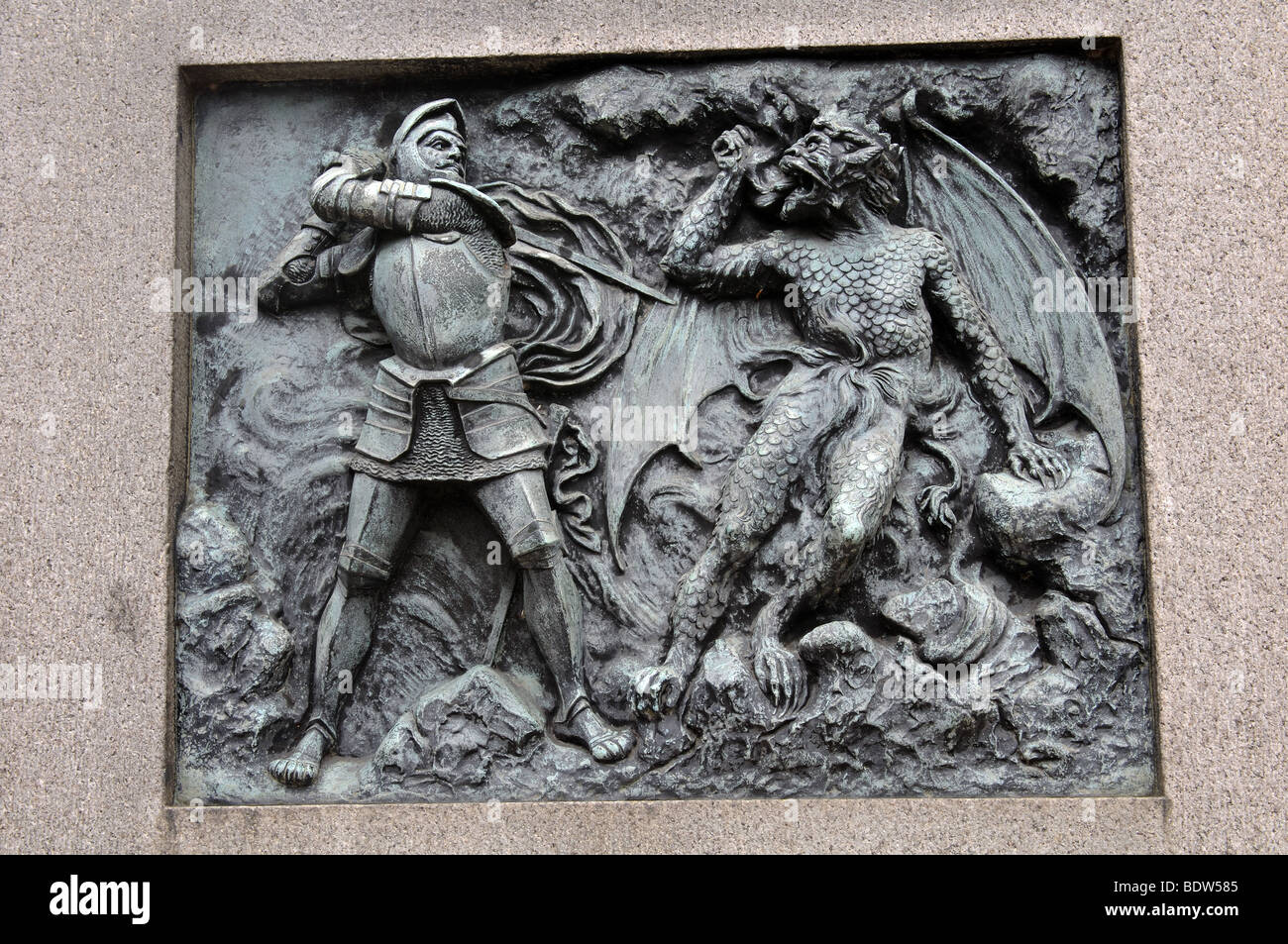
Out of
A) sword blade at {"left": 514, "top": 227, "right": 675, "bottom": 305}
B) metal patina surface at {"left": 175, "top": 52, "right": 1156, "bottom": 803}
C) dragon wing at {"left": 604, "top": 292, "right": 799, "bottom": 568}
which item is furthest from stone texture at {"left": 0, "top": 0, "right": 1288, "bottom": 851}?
dragon wing at {"left": 604, "top": 292, "right": 799, "bottom": 568}

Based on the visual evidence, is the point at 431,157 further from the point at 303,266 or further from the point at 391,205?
the point at 303,266

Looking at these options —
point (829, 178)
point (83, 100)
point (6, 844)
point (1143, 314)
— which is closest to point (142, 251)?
point (83, 100)

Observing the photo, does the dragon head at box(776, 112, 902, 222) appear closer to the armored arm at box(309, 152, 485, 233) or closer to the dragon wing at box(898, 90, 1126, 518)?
the dragon wing at box(898, 90, 1126, 518)

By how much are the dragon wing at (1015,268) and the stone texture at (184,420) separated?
0.17 m

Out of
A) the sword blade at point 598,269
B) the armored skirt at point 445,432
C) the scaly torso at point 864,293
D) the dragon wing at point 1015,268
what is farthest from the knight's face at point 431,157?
the dragon wing at point 1015,268

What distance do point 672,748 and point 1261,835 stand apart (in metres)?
1.95

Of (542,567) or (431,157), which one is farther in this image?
(431,157)

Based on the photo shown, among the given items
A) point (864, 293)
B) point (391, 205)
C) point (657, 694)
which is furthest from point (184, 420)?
point (864, 293)

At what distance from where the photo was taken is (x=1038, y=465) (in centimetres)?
456

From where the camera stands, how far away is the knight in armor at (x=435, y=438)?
446 centimetres

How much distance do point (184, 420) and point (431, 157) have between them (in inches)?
51.9

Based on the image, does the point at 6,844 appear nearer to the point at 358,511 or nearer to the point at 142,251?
the point at 358,511

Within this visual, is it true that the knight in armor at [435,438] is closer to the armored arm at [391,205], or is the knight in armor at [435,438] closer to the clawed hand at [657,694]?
the armored arm at [391,205]

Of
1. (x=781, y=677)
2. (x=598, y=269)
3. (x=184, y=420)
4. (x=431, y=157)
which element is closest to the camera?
(x=781, y=677)
